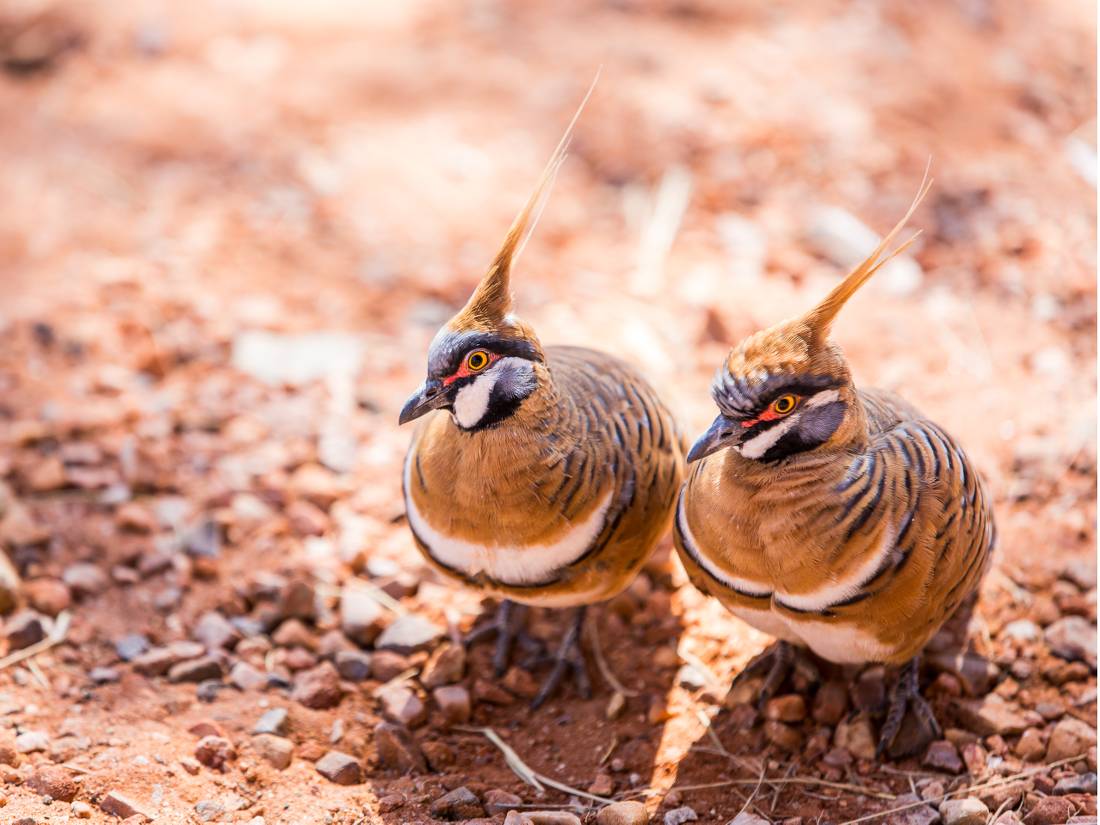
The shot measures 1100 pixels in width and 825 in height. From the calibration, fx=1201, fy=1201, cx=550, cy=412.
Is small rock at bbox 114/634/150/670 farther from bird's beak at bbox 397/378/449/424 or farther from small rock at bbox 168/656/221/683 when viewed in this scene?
bird's beak at bbox 397/378/449/424

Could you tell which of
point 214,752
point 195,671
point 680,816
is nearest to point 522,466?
point 680,816

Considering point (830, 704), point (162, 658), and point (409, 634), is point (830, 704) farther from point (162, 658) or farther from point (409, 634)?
point (162, 658)

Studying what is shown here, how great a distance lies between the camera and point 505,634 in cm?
371

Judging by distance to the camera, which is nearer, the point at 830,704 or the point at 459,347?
the point at 459,347

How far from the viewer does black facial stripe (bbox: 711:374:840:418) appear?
2750 mm

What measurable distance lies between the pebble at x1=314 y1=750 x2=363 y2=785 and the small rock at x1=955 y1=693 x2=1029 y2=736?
1.66 metres

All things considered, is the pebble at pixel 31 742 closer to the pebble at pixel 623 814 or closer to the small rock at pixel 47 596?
the small rock at pixel 47 596

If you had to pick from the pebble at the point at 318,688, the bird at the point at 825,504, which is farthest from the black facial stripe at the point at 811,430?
the pebble at the point at 318,688

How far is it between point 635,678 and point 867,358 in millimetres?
1698

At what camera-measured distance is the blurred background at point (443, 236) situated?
403 cm

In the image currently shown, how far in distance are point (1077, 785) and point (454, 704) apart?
5.48 ft

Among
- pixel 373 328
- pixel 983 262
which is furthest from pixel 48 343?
pixel 983 262

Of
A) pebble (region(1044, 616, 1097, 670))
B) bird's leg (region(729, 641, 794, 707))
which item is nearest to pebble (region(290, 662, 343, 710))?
bird's leg (region(729, 641, 794, 707))

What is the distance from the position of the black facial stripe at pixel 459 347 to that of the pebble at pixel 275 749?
3.58ft
